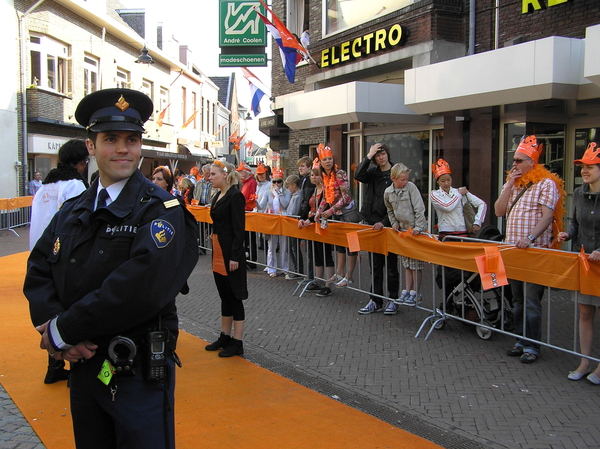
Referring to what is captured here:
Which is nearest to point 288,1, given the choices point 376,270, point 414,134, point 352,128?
point 352,128

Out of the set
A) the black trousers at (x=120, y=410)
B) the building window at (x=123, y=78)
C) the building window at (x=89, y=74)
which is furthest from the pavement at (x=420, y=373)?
the building window at (x=123, y=78)

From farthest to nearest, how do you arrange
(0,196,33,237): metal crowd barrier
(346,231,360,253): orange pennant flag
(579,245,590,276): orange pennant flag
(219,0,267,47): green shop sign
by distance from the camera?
(0,196,33,237): metal crowd barrier → (219,0,267,47): green shop sign → (346,231,360,253): orange pennant flag → (579,245,590,276): orange pennant flag

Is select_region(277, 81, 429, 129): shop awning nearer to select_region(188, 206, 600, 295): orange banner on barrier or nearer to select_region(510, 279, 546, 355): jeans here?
select_region(188, 206, 600, 295): orange banner on barrier

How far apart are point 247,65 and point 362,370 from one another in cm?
1183

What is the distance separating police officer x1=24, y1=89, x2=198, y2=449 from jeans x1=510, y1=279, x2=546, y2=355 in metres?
4.16

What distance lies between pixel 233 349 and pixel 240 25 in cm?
1199

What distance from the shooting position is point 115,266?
7.53 ft

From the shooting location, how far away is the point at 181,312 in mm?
7871

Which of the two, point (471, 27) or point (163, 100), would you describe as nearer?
point (471, 27)

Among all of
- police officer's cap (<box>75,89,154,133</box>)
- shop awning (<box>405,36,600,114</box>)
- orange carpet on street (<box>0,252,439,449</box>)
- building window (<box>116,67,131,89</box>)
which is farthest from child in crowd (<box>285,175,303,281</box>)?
building window (<box>116,67,131,89</box>)

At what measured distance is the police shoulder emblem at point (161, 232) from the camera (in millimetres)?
2258

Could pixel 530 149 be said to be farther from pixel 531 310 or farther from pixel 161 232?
pixel 161 232

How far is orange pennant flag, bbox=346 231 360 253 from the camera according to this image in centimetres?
768

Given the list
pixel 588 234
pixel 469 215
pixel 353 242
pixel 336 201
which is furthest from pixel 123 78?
pixel 588 234
